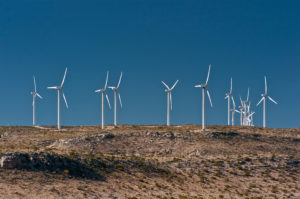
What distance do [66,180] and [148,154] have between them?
33.0 m

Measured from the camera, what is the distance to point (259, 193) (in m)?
81.9

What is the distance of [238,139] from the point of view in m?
114

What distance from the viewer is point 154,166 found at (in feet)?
293

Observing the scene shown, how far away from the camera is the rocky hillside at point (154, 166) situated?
71188 mm

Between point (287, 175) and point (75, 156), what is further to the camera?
point (287, 175)

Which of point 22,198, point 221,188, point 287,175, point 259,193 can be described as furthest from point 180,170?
point 22,198

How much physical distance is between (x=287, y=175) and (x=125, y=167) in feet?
106

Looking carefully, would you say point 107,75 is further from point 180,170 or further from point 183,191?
point 183,191

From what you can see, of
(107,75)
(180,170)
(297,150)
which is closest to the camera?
(180,170)

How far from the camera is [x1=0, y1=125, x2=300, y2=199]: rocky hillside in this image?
2803 inches

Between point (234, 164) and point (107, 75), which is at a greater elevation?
point (107, 75)

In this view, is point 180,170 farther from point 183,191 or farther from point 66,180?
point 66,180

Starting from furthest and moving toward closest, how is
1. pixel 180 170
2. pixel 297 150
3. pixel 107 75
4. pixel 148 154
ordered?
1. pixel 107 75
2. pixel 297 150
3. pixel 148 154
4. pixel 180 170

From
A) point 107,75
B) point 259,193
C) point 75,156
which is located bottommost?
point 259,193
